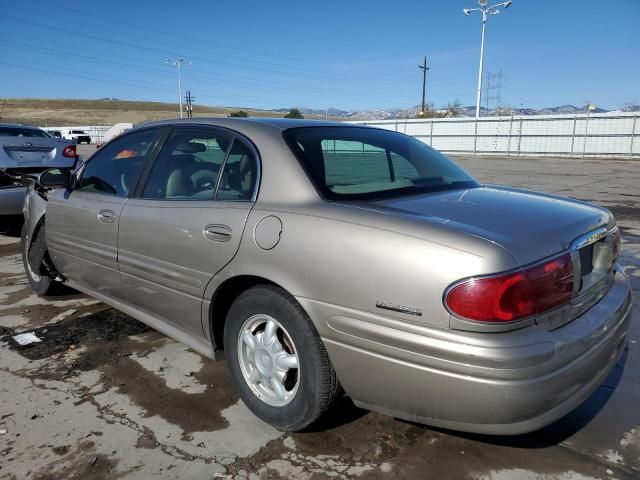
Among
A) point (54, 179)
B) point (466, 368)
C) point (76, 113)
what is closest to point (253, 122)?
point (466, 368)

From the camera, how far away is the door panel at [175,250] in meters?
2.57

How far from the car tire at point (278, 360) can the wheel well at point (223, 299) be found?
5 cm

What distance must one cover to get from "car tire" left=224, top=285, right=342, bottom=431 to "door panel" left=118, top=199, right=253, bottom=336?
0.27 metres

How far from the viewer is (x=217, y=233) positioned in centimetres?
257

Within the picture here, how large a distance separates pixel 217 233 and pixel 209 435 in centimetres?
101

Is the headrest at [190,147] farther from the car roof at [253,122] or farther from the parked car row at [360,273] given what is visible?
the car roof at [253,122]

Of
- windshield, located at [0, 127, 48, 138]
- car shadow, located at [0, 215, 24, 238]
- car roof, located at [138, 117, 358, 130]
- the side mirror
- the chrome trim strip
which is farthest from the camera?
windshield, located at [0, 127, 48, 138]

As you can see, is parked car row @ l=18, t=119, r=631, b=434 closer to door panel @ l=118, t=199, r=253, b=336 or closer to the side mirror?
door panel @ l=118, t=199, r=253, b=336

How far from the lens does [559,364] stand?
1920 mm

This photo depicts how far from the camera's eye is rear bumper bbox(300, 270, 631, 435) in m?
1.82

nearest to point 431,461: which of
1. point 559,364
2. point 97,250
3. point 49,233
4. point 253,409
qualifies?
point 559,364

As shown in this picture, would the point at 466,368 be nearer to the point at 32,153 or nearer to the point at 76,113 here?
the point at 32,153

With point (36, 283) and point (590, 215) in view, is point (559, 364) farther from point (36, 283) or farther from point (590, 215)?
point (36, 283)

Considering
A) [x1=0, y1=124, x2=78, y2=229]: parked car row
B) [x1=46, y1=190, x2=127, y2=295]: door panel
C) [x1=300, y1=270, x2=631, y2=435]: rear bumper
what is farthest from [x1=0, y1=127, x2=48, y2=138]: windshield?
[x1=300, y1=270, x2=631, y2=435]: rear bumper
